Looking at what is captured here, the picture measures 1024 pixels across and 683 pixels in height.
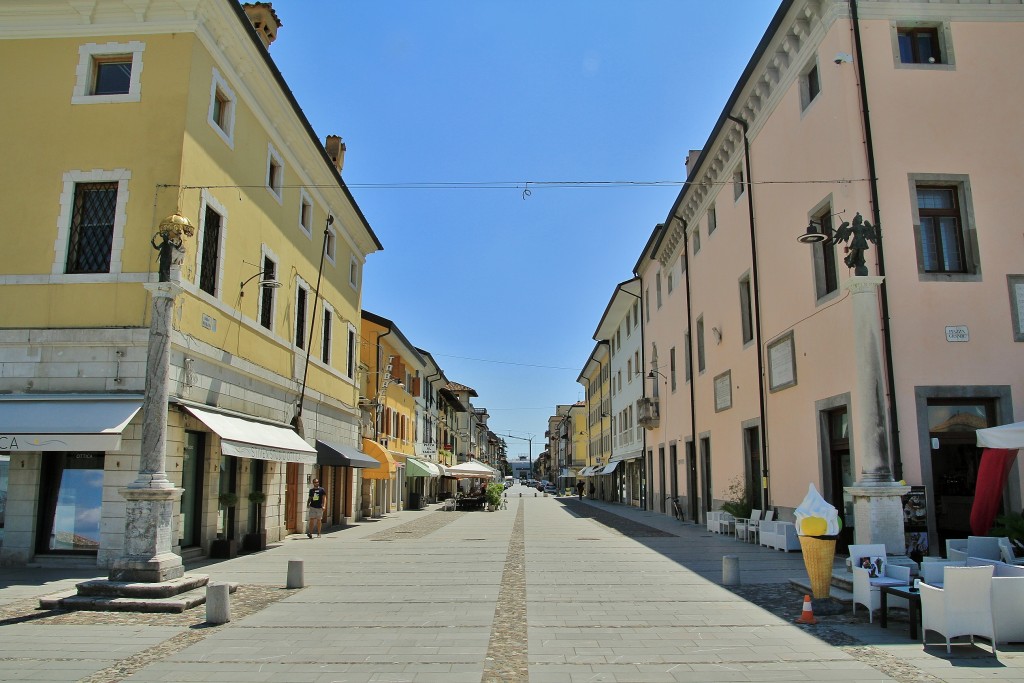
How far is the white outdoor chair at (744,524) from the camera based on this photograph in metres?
18.9

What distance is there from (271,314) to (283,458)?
4255 millimetres

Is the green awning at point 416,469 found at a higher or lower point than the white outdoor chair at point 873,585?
higher

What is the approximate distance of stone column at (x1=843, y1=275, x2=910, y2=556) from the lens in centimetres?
1004

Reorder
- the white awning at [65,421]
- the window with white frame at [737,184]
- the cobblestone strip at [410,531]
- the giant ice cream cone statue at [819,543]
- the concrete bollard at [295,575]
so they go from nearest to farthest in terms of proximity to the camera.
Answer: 1. the giant ice cream cone statue at [819,543]
2. the concrete bollard at [295,575]
3. the white awning at [65,421]
4. the window with white frame at [737,184]
5. the cobblestone strip at [410,531]

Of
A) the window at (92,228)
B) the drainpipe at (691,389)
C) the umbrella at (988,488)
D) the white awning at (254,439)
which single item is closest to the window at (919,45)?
the umbrella at (988,488)

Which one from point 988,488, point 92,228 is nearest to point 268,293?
point 92,228

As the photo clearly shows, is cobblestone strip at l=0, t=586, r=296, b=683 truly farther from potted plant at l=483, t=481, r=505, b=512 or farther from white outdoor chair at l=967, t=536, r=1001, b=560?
potted plant at l=483, t=481, r=505, b=512

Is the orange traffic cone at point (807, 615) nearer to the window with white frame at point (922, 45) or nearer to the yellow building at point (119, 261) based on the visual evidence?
the yellow building at point (119, 261)

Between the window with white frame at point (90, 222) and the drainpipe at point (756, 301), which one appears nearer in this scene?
the window with white frame at point (90, 222)

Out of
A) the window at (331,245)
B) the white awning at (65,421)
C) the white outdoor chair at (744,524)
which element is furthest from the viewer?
the window at (331,245)

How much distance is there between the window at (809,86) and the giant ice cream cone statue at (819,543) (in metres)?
9.98

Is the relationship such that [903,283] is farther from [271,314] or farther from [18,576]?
[18,576]

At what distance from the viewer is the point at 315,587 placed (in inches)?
468

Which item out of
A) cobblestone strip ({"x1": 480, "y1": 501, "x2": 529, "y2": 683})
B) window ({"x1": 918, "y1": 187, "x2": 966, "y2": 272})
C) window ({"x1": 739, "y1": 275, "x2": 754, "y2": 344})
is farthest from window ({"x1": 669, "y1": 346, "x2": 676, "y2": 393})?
cobblestone strip ({"x1": 480, "y1": 501, "x2": 529, "y2": 683})
